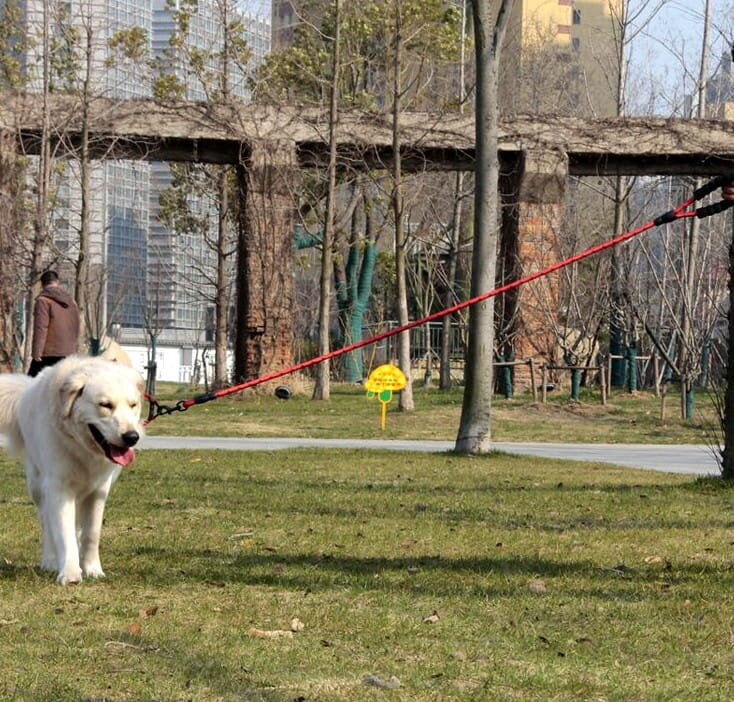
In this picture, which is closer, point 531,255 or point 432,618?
point 432,618

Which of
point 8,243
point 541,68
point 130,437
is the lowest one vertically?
point 130,437

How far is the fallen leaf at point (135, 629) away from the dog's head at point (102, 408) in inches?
45.9

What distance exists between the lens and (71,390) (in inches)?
Answer: 287

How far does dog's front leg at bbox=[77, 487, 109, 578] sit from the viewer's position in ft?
25.1

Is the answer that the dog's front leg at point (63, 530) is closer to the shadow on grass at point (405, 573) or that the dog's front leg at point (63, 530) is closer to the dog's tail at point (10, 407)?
the shadow on grass at point (405, 573)

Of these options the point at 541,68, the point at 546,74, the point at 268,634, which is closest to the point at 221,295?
the point at 546,74

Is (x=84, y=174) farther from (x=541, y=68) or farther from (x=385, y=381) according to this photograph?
(x=541, y=68)

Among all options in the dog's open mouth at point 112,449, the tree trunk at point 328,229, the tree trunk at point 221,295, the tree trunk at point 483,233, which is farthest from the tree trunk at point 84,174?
the dog's open mouth at point 112,449

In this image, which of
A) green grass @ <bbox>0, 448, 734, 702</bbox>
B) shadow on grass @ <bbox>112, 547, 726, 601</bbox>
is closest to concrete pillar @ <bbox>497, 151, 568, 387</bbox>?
green grass @ <bbox>0, 448, 734, 702</bbox>

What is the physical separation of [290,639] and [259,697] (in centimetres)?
108

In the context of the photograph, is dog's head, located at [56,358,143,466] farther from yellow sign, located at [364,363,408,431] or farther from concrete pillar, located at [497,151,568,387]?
concrete pillar, located at [497,151,568,387]

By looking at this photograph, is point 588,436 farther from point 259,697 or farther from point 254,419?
point 259,697

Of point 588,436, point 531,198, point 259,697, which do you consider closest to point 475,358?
point 588,436

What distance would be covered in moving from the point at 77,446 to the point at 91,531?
0.55 m
